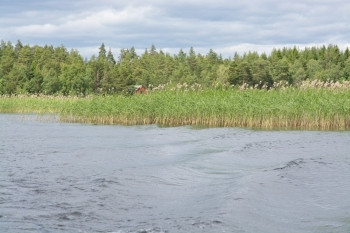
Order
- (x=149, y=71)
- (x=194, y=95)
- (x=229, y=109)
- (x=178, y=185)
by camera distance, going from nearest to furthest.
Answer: (x=178, y=185)
(x=229, y=109)
(x=194, y=95)
(x=149, y=71)

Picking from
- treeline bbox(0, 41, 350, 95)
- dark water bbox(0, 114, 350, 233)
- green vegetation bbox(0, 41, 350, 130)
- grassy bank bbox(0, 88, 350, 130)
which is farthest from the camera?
treeline bbox(0, 41, 350, 95)

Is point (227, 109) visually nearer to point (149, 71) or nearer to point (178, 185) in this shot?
point (178, 185)

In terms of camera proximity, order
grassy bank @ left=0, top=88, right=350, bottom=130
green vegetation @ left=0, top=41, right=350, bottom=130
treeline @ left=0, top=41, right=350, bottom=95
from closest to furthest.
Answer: grassy bank @ left=0, top=88, right=350, bottom=130 < green vegetation @ left=0, top=41, right=350, bottom=130 < treeline @ left=0, top=41, right=350, bottom=95

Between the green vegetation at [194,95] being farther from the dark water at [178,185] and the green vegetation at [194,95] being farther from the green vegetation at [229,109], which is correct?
the dark water at [178,185]

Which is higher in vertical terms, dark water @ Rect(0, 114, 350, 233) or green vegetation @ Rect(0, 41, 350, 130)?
green vegetation @ Rect(0, 41, 350, 130)

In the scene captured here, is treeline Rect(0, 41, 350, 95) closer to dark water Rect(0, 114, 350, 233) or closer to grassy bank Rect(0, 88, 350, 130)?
grassy bank Rect(0, 88, 350, 130)

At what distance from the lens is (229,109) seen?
79.2ft

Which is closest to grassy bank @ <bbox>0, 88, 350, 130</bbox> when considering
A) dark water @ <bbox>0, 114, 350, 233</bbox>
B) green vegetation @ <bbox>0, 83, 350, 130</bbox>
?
green vegetation @ <bbox>0, 83, 350, 130</bbox>

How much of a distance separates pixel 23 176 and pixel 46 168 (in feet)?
4.35

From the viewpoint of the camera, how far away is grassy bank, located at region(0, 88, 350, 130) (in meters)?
22.3

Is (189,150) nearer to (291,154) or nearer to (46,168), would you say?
(291,154)

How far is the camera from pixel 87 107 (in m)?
29.3

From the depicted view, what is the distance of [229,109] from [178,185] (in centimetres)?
1377

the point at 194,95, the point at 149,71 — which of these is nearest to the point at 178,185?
the point at 194,95
